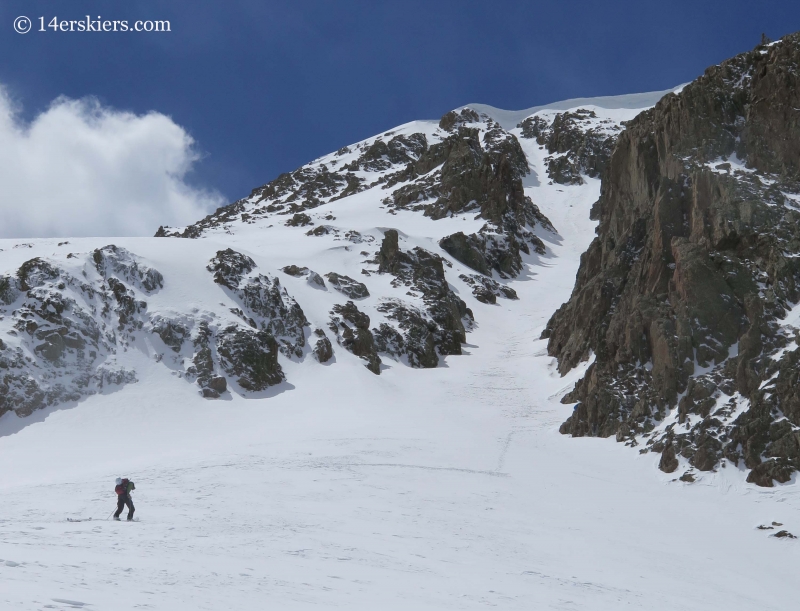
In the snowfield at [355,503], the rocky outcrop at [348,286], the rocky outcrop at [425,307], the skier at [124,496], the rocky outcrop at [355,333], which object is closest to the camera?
the snowfield at [355,503]

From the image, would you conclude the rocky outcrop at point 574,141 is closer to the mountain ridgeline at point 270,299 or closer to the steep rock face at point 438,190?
the steep rock face at point 438,190

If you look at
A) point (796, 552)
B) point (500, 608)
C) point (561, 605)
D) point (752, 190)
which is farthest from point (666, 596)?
point (752, 190)

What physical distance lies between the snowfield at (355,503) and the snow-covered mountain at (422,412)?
123 mm

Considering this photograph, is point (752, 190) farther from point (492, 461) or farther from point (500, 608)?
point (500, 608)

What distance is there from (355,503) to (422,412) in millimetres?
17782

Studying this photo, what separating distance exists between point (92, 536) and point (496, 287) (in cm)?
6429

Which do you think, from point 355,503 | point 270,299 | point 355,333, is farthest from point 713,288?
point 270,299

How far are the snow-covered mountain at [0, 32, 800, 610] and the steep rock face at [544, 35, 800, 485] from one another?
0.40 ft

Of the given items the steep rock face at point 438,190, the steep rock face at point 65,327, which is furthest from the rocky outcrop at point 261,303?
the steep rock face at point 438,190

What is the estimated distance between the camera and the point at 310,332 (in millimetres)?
47906

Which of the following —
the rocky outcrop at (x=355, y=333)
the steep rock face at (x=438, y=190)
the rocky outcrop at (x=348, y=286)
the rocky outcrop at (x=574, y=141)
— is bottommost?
the rocky outcrop at (x=355, y=333)

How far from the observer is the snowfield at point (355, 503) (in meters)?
11.4

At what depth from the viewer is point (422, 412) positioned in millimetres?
36781

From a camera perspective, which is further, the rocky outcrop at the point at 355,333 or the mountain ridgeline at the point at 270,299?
the rocky outcrop at the point at 355,333
